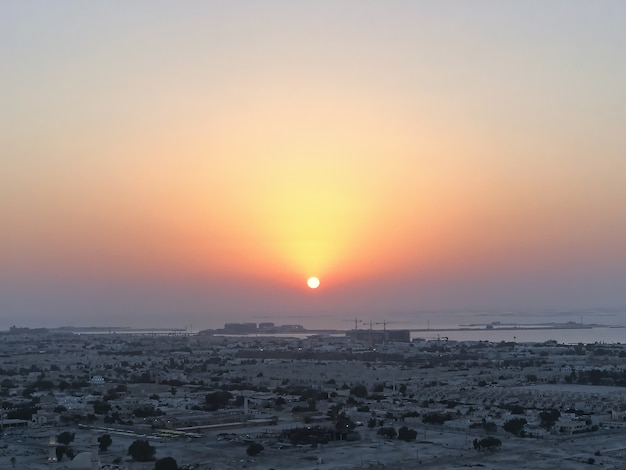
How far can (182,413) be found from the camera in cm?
2959

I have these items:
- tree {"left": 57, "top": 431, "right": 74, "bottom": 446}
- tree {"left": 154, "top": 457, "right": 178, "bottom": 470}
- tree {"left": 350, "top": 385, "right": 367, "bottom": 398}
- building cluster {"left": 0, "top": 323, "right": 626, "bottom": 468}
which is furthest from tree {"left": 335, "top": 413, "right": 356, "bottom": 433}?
tree {"left": 350, "top": 385, "right": 367, "bottom": 398}

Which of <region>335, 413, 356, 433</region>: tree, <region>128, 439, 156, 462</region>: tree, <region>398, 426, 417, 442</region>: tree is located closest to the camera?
<region>128, 439, 156, 462</region>: tree

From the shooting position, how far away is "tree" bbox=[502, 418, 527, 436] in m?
25.1

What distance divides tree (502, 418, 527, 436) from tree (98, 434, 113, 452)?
436 inches

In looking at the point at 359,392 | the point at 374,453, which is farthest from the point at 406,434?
the point at 359,392

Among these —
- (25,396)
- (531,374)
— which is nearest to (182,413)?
(25,396)

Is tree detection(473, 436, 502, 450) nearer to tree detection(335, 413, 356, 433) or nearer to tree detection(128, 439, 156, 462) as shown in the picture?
tree detection(335, 413, 356, 433)

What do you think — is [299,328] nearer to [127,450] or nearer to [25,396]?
[25,396]

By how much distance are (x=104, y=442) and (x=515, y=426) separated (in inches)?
448

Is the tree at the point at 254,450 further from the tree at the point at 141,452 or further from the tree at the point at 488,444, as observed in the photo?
the tree at the point at 488,444

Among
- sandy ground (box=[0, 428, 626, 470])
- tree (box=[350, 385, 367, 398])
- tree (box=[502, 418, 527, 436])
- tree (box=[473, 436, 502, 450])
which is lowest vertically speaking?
sandy ground (box=[0, 428, 626, 470])

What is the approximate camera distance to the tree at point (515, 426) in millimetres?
25092

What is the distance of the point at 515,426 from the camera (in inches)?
997

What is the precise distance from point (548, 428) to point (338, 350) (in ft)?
155
